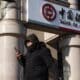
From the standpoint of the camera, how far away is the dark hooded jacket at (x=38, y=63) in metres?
5.18

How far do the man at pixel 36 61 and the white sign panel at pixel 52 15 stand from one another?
3666 millimetres

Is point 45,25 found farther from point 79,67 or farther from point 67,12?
point 79,67

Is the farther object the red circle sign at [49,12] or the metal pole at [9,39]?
the red circle sign at [49,12]

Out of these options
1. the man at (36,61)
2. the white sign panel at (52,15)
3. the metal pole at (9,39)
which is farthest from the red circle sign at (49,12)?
the man at (36,61)

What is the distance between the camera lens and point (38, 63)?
5207mm

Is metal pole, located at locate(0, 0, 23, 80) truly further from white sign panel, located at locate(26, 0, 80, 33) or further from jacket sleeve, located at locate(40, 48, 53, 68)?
jacket sleeve, located at locate(40, 48, 53, 68)

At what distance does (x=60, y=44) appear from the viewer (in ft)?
34.8

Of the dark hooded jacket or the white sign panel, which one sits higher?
the white sign panel

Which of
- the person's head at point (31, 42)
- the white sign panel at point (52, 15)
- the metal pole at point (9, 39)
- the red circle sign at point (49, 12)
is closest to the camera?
the person's head at point (31, 42)

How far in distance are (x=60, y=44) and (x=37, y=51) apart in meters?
5.38

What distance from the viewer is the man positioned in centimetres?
517

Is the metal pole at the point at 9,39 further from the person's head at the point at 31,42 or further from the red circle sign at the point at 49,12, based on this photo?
the person's head at the point at 31,42

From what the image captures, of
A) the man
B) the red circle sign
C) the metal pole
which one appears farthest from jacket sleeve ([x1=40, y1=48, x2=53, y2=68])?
the red circle sign

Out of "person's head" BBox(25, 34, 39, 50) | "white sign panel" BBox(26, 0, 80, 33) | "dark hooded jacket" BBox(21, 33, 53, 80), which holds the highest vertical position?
"white sign panel" BBox(26, 0, 80, 33)
